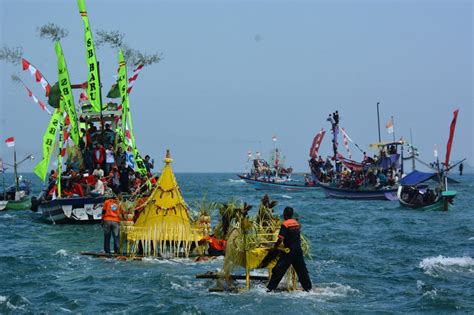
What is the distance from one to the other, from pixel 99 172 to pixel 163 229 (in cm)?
1149

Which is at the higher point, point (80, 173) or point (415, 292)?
point (80, 173)

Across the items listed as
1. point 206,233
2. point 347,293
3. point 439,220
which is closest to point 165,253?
point 206,233

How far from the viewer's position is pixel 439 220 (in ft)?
136

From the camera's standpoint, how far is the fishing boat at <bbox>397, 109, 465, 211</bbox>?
159 ft

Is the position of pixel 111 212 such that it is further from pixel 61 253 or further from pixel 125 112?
pixel 125 112

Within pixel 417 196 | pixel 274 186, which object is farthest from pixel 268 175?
pixel 417 196

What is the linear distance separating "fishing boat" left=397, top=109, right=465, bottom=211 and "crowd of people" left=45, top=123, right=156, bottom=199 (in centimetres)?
2015

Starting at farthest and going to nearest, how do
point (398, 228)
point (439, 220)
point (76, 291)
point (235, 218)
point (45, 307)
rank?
point (439, 220) → point (398, 228) → point (235, 218) → point (76, 291) → point (45, 307)

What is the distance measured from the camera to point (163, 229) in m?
21.9

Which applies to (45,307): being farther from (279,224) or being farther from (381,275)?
(381,275)

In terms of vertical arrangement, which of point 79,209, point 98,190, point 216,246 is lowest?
point 216,246

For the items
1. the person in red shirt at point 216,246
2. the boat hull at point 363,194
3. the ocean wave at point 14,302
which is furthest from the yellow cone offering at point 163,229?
the boat hull at point 363,194

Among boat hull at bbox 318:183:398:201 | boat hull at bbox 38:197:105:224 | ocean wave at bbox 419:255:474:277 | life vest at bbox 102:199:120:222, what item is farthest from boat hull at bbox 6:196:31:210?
ocean wave at bbox 419:255:474:277

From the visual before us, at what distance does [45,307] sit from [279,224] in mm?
5160
